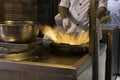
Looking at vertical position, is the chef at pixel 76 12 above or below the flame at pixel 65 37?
above

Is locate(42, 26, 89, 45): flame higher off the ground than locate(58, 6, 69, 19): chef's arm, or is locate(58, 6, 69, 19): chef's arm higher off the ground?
locate(58, 6, 69, 19): chef's arm

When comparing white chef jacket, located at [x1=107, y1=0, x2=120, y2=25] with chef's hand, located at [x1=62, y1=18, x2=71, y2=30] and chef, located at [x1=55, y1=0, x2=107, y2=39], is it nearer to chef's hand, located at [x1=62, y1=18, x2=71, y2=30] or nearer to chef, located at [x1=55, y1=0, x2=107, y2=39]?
chef, located at [x1=55, y1=0, x2=107, y2=39]

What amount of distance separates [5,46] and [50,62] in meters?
0.30

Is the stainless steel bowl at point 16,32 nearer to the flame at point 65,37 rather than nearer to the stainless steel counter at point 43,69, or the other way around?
the stainless steel counter at point 43,69

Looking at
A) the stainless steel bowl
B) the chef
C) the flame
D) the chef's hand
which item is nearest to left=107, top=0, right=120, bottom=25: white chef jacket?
the chef

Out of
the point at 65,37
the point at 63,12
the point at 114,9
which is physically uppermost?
the point at 114,9

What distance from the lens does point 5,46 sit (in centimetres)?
134

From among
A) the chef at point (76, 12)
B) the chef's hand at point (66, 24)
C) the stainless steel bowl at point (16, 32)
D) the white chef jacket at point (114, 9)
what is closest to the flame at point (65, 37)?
the stainless steel bowl at point (16, 32)

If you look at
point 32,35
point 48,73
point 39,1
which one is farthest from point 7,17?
point 48,73

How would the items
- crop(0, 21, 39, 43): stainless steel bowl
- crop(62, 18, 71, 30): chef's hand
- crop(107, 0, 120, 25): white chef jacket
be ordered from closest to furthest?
crop(0, 21, 39, 43): stainless steel bowl
crop(62, 18, 71, 30): chef's hand
crop(107, 0, 120, 25): white chef jacket

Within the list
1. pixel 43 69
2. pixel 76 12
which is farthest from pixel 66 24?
pixel 43 69

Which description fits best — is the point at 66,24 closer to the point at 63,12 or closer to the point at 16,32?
the point at 63,12

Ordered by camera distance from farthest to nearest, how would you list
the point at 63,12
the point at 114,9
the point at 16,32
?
1. the point at 114,9
2. the point at 63,12
3. the point at 16,32

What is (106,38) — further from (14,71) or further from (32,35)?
(14,71)
